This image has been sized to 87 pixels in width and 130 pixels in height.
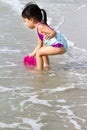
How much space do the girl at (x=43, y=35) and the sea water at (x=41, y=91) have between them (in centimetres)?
26

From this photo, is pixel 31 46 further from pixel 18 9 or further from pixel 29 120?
pixel 18 9

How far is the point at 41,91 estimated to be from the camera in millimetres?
4977

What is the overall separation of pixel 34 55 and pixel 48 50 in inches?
14.9

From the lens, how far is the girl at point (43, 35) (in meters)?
5.80

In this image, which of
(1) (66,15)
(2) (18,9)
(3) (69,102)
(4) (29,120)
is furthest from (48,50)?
(2) (18,9)

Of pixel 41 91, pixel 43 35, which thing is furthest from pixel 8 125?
pixel 43 35

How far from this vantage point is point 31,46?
24.7 feet

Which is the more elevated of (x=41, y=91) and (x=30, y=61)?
(x=30, y=61)

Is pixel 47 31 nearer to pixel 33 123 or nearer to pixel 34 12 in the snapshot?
pixel 34 12

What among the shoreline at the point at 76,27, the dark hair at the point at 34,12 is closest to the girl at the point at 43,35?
the dark hair at the point at 34,12

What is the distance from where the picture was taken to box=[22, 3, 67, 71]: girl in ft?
19.0

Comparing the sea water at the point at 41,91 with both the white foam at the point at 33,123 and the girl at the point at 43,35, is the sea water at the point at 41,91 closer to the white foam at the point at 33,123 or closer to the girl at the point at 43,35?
the white foam at the point at 33,123

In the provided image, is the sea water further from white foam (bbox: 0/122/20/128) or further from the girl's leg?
the girl's leg

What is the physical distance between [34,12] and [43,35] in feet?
1.26
